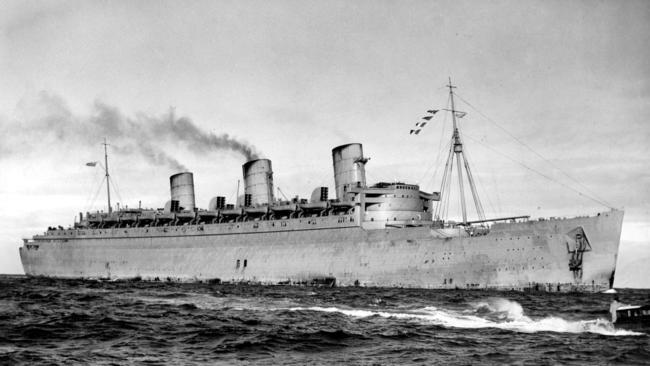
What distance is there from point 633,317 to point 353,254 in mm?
27952

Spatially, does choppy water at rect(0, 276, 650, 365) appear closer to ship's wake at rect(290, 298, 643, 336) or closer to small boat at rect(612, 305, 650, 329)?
ship's wake at rect(290, 298, 643, 336)

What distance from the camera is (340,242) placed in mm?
46125

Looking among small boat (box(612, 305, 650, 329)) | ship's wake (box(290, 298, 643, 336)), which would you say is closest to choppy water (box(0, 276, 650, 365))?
ship's wake (box(290, 298, 643, 336))

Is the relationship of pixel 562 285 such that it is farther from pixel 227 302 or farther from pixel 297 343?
pixel 297 343

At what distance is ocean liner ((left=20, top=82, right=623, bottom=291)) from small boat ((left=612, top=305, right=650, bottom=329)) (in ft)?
57.3

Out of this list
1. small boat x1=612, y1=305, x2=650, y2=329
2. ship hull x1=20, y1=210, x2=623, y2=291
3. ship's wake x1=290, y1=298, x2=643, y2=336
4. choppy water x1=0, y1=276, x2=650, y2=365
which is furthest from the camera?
ship hull x1=20, y1=210, x2=623, y2=291

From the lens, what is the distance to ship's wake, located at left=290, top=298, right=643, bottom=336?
19.1 metres

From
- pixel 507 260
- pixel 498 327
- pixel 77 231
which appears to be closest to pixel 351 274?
pixel 507 260

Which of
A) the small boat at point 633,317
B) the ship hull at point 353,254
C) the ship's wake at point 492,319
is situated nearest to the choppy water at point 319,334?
the ship's wake at point 492,319

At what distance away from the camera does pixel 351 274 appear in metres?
45.0

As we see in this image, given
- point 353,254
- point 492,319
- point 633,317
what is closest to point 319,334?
point 492,319

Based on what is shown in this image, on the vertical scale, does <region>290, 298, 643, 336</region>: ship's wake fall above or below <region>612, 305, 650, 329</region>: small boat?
below

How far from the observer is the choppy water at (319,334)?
14734 millimetres

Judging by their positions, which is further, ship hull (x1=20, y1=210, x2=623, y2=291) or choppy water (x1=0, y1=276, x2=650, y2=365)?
ship hull (x1=20, y1=210, x2=623, y2=291)
